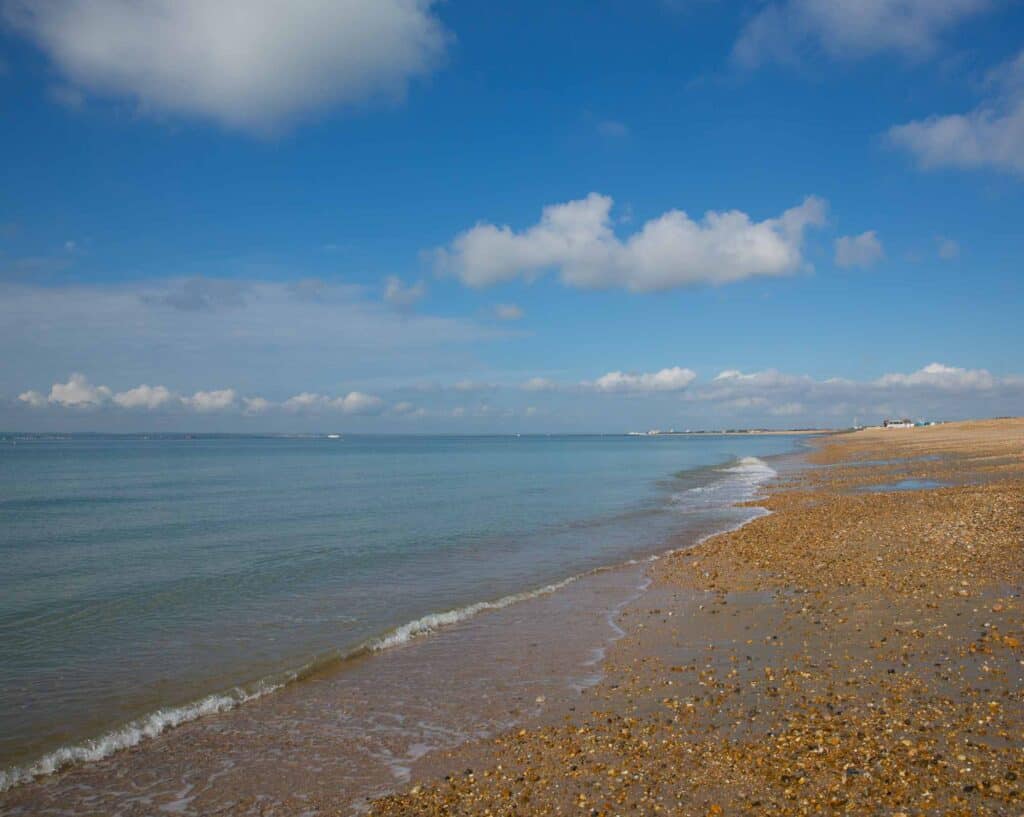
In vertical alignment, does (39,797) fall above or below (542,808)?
below

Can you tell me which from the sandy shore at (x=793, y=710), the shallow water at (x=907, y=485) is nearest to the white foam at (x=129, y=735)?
the sandy shore at (x=793, y=710)

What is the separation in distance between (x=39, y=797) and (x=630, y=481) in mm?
51543

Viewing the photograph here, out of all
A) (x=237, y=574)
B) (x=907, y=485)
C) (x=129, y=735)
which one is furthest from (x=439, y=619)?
A: (x=907, y=485)

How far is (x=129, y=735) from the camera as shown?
374 inches

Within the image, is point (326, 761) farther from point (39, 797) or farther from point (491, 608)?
point (491, 608)

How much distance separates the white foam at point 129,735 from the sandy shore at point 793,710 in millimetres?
4308

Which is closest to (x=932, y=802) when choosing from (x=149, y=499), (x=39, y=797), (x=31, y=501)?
(x=39, y=797)

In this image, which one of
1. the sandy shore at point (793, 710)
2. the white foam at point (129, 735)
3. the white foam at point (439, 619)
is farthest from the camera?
the white foam at point (439, 619)

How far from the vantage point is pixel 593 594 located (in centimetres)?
1700

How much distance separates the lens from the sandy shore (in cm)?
663

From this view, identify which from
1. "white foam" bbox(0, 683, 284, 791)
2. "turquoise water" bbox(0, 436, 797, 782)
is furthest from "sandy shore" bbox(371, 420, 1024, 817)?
"turquoise water" bbox(0, 436, 797, 782)

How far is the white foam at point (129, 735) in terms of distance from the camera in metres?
8.61

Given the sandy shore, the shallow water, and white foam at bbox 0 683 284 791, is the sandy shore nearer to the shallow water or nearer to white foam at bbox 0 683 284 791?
white foam at bbox 0 683 284 791

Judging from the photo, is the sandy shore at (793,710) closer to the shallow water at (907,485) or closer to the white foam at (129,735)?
the white foam at (129,735)
